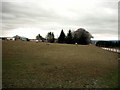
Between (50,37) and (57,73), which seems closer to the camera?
(57,73)

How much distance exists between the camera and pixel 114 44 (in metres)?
61.8

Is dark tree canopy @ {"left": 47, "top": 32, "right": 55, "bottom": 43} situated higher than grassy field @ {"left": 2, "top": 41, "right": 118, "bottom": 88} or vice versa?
dark tree canopy @ {"left": 47, "top": 32, "right": 55, "bottom": 43}

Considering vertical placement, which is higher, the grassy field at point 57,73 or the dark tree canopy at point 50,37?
the dark tree canopy at point 50,37

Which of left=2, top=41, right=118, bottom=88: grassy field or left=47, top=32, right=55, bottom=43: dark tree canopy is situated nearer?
left=2, top=41, right=118, bottom=88: grassy field

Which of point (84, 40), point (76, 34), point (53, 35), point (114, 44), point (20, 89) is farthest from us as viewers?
point (53, 35)

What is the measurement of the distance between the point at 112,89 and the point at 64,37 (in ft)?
240

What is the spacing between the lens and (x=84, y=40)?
75.9m

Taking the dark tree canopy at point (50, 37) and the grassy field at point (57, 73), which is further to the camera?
the dark tree canopy at point (50, 37)

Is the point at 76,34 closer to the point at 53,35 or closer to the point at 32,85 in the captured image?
Result: the point at 53,35

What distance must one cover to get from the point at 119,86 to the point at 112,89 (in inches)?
22.2

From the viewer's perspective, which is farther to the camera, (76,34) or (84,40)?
(76,34)

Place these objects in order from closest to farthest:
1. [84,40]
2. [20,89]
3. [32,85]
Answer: [20,89] < [32,85] < [84,40]

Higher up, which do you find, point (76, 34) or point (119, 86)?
point (76, 34)

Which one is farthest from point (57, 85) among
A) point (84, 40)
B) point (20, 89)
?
point (84, 40)
